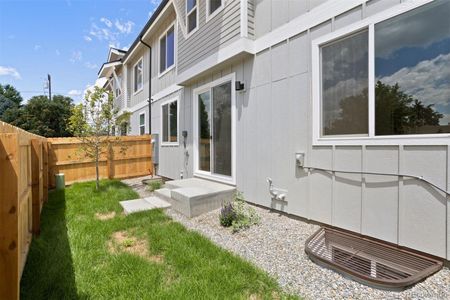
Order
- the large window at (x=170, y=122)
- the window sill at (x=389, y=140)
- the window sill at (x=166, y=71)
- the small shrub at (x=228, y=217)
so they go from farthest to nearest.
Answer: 1. the window sill at (x=166, y=71)
2. the large window at (x=170, y=122)
3. the small shrub at (x=228, y=217)
4. the window sill at (x=389, y=140)

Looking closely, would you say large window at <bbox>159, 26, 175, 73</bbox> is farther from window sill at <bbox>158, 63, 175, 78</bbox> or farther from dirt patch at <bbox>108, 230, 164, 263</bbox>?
dirt patch at <bbox>108, 230, 164, 263</bbox>

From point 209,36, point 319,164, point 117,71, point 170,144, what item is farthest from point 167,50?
point 117,71

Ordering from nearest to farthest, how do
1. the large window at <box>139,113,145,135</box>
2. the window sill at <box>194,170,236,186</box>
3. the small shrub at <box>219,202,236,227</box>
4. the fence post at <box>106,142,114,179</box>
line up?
the small shrub at <box>219,202,236,227</box>
the window sill at <box>194,170,236,186</box>
the fence post at <box>106,142,114,179</box>
the large window at <box>139,113,145,135</box>

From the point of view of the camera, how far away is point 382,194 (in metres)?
3.10

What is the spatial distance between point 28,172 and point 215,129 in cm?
377

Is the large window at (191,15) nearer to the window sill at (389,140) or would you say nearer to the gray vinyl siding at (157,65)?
the gray vinyl siding at (157,65)

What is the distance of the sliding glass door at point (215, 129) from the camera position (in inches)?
228

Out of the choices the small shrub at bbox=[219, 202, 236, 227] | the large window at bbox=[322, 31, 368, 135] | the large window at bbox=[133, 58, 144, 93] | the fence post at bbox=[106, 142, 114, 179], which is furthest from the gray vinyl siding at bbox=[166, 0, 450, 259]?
the large window at bbox=[133, 58, 144, 93]

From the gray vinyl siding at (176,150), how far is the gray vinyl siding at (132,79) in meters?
2.03

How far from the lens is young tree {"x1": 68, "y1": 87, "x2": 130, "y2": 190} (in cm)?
697

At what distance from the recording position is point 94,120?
719 centimetres

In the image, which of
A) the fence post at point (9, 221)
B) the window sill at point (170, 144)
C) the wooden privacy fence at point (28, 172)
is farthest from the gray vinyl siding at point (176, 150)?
the fence post at point (9, 221)

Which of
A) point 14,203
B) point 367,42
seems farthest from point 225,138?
point 14,203

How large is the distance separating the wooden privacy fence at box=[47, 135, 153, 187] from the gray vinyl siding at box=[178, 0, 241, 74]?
12.1 feet
